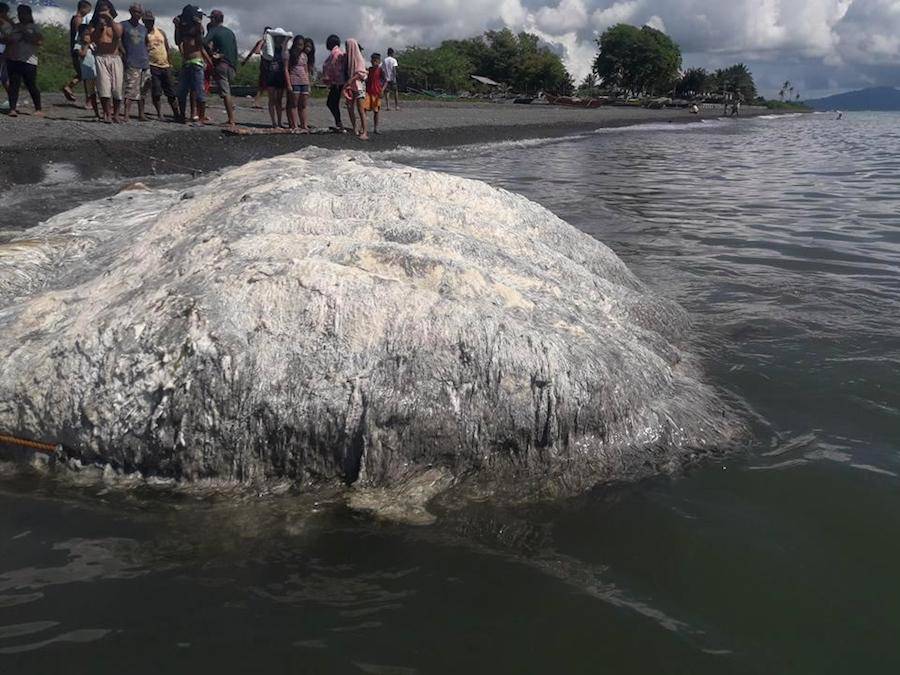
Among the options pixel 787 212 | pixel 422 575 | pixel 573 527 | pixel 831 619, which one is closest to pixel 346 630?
pixel 422 575

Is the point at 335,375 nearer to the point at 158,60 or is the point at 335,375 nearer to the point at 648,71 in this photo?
the point at 158,60

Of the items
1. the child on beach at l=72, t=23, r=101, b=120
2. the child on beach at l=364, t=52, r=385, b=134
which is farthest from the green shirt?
the child on beach at l=364, t=52, r=385, b=134

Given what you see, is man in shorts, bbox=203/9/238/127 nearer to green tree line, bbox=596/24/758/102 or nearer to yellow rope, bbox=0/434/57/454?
yellow rope, bbox=0/434/57/454

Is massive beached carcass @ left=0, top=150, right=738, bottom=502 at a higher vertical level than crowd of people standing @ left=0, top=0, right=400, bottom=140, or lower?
lower

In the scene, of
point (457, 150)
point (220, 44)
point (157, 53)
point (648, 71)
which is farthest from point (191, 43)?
point (648, 71)

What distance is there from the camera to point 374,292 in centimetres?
323

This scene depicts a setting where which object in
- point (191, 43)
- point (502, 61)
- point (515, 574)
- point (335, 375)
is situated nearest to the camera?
point (515, 574)

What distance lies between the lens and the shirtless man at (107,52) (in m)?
11.5

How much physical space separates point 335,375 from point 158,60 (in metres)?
12.5

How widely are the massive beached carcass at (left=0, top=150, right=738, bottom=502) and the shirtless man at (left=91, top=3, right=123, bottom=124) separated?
31.6ft

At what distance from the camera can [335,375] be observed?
306cm

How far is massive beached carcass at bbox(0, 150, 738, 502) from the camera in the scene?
3057 millimetres

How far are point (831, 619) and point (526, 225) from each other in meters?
2.72

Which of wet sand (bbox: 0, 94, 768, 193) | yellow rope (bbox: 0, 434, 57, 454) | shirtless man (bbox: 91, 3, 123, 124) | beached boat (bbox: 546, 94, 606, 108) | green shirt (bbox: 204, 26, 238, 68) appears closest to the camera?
yellow rope (bbox: 0, 434, 57, 454)
